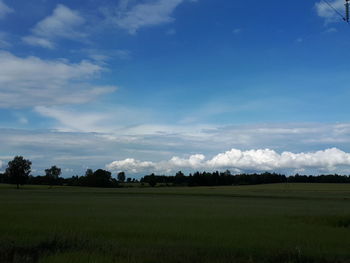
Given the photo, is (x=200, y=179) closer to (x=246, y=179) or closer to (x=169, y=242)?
(x=246, y=179)

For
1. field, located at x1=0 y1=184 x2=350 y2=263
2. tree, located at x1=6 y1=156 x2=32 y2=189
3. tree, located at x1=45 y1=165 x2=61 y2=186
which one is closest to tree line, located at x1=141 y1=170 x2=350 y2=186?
tree, located at x1=45 y1=165 x2=61 y2=186

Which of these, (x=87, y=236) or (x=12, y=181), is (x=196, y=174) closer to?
(x=12, y=181)

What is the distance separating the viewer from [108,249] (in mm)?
15484

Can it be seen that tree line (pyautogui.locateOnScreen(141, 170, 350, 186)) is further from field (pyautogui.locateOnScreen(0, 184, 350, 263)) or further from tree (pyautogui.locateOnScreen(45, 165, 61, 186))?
field (pyautogui.locateOnScreen(0, 184, 350, 263))

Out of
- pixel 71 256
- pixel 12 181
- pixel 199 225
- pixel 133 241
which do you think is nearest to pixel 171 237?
pixel 133 241

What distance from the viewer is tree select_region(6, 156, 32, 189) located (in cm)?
12400

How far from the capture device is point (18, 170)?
124562mm

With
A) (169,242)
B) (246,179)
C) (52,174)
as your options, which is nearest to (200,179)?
(246,179)

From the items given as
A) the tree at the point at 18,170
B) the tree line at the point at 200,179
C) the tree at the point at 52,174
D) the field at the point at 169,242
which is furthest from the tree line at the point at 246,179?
the field at the point at 169,242

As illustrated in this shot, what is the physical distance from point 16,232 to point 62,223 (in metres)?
4.59

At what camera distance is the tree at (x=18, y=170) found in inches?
4882

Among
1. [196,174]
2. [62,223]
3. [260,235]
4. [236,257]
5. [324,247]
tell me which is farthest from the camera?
[196,174]

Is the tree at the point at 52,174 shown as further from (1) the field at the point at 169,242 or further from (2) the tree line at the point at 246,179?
(1) the field at the point at 169,242

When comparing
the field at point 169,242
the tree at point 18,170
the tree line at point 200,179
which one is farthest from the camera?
the tree line at point 200,179
